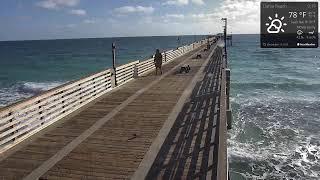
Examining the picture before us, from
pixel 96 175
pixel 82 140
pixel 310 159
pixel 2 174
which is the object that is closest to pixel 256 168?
pixel 310 159

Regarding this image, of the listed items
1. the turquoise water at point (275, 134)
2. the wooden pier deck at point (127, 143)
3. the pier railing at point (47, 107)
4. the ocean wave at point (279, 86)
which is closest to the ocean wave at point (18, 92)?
the pier railing at point (47, 107)

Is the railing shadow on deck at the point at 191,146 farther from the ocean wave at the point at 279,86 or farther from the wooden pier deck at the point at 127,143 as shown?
the ocean wave at the point at 279,86

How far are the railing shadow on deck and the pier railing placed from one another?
4270mm

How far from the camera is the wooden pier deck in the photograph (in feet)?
26.3

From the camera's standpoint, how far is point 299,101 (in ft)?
109

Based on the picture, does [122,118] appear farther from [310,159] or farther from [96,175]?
[310,159]

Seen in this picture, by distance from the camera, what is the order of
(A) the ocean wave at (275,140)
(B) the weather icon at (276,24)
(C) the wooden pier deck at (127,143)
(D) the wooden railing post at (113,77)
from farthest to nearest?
(B) the weather icon at (276,24) → (D) the wooden railing post at (113,77) → (A) the ocean wave at (275,140) → (C) the wooden pier deck at (127,143)

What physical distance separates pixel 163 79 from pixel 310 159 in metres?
9.45

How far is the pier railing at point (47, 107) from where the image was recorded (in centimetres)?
987
